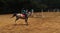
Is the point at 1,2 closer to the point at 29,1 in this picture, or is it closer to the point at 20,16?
the point at 29,1

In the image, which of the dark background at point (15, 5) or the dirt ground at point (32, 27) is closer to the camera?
the dirt ground at point (32, 27)

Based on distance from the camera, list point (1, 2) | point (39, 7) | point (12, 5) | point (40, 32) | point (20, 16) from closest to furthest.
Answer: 1. point (40, 32)
2. point (20, 16)
3. point (1, 2)
4. point (12, 5)
5. point (39, 7)

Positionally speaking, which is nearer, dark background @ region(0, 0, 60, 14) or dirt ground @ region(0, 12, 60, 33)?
dirt ground @ region(0, 12, 60, 33)

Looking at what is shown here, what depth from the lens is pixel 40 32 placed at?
55.3ft

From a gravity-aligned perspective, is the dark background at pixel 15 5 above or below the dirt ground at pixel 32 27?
above

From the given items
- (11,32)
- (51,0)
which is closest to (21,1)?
(51,0)

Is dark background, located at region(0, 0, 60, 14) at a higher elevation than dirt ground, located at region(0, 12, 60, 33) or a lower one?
higher

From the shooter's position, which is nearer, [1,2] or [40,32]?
[40,32]

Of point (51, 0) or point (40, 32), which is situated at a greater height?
point (51, 0)

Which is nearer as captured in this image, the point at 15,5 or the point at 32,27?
the point at 32,27

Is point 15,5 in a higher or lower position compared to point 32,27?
higher

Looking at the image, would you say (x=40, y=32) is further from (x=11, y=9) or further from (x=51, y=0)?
(x=51, y=0)

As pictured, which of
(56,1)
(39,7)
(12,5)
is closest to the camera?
(12,5)

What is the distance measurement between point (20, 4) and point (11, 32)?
34.0 meters
